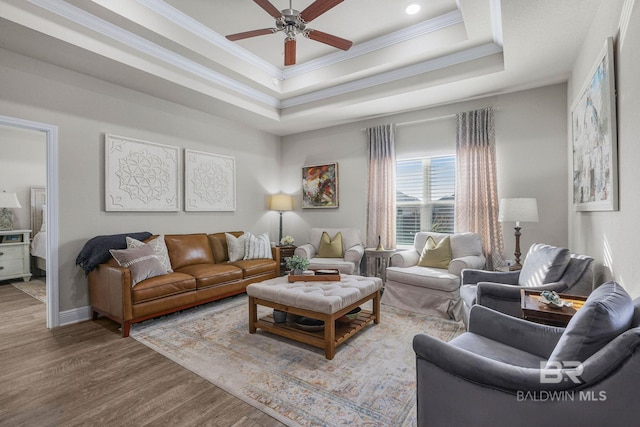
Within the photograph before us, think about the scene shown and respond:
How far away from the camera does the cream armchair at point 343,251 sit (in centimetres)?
448

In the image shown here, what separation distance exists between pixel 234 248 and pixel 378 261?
7.29 ft

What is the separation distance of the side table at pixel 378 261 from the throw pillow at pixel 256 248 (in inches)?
60.5

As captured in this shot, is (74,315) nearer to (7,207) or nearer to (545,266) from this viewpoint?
(7,207)

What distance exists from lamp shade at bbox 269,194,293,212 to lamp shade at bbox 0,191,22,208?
4.41m

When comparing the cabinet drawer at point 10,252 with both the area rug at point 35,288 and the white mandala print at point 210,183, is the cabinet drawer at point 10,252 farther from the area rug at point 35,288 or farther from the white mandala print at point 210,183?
the white mandala print at point 210,183

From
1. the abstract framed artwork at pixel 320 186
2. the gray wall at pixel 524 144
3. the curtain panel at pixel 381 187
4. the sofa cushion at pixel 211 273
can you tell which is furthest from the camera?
the abstract framed artwork at pixel 320 186

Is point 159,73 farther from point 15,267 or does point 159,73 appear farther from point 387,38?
point 15,267

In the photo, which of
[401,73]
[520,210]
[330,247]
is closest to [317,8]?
[401,73]

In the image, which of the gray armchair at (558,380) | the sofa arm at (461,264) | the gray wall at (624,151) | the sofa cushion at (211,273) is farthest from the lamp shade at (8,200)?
the gray wall at (624,151)

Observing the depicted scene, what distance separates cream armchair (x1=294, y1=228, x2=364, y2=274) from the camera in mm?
4484

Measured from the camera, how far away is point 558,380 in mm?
1059

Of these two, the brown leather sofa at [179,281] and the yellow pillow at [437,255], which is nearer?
the brown leather sofa at [179,281]

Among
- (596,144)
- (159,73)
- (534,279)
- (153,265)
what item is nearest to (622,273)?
(534,279)

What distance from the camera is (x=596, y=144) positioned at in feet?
7.63
